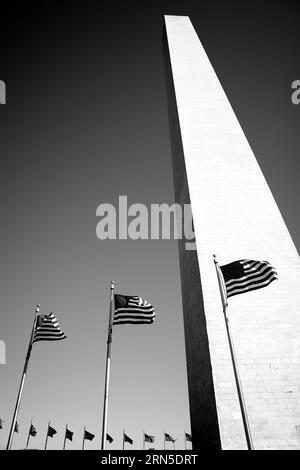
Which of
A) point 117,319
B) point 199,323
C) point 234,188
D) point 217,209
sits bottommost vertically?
point 117,319

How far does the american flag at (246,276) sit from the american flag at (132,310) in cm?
250

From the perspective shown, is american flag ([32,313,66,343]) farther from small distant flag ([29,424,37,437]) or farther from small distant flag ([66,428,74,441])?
small distant flag ([29,424,37,437])

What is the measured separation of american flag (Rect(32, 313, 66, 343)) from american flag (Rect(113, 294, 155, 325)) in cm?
330

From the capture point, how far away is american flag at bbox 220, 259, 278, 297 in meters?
8.79

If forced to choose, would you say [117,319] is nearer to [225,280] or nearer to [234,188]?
[225,280]

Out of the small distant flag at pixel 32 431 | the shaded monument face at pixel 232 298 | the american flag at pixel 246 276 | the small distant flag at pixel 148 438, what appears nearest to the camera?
the american flag at pixel 246 276

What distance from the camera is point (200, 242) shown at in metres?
13.5

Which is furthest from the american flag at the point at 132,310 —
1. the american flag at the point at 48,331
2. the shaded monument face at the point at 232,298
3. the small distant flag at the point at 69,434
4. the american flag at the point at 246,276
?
the small distant flag at the point at 69,434

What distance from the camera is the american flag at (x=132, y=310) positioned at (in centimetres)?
921

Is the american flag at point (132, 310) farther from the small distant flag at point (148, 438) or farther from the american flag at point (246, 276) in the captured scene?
the small distant flag at point (148, 438)

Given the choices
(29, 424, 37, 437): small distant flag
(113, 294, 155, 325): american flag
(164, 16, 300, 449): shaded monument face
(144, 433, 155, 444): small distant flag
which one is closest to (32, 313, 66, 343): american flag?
(113, 294, 155, 325): american flag

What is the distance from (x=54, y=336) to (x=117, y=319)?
344 centimetres
